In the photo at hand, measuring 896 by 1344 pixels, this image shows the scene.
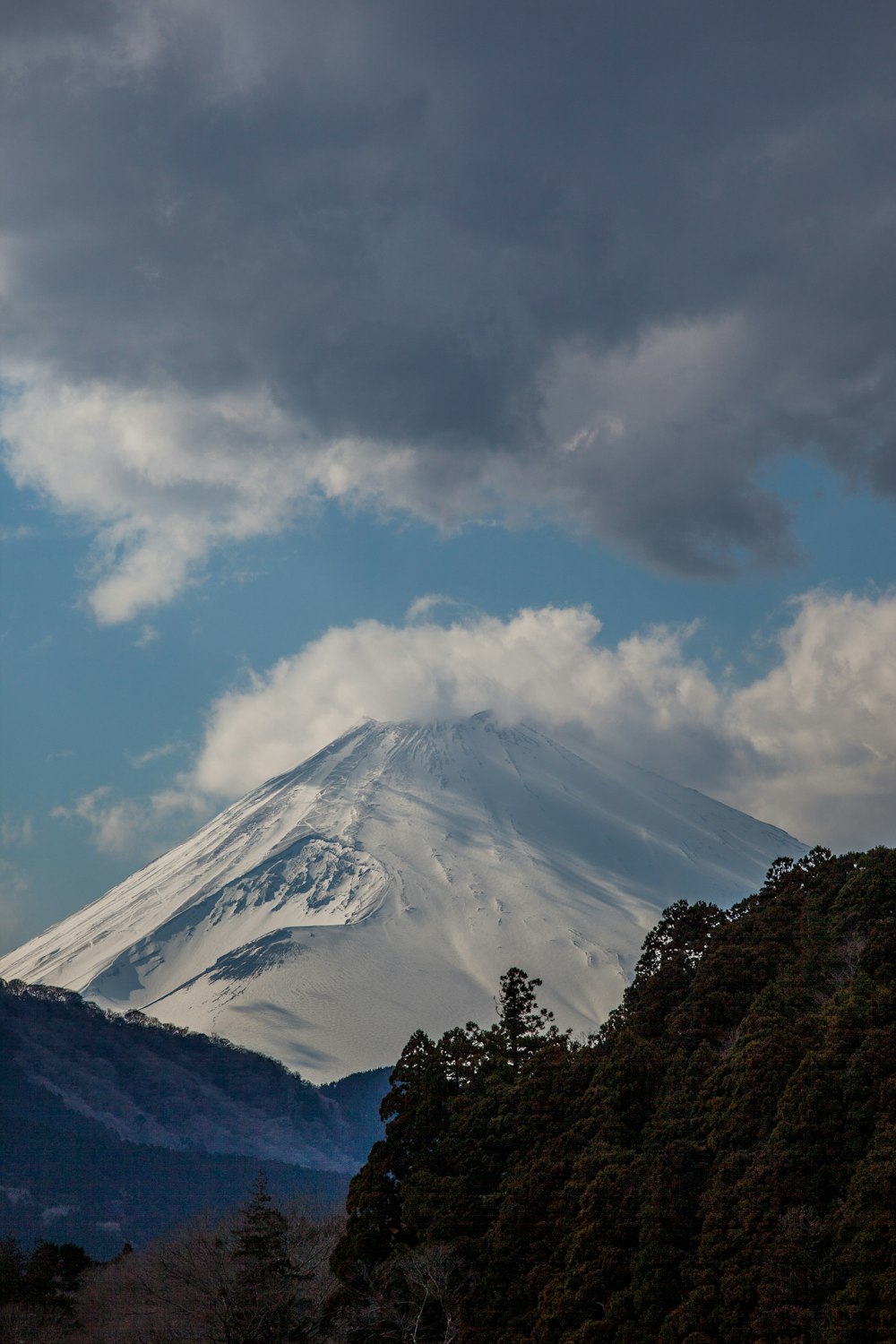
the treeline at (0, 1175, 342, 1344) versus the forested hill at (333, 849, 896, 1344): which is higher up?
the forested hill at (333, 849, 896, 1344)

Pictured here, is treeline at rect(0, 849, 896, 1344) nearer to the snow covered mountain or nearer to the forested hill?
the forested hill

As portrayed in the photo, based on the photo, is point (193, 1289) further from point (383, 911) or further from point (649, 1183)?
point (383, 911)

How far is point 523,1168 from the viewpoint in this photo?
2580cm

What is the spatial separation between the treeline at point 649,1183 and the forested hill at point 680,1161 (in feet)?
0.16

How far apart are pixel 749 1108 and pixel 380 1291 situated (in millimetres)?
9084

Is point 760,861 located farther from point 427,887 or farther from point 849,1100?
point 849,1100

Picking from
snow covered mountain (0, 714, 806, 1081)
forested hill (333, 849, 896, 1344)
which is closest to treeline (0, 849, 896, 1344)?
forested hill (333, 849, 896, 1344)

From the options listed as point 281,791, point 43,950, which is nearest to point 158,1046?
point 43,950

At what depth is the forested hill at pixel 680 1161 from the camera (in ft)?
62.7

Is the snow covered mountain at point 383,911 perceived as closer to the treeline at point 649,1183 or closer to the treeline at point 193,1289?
the treeline at point 193,1289

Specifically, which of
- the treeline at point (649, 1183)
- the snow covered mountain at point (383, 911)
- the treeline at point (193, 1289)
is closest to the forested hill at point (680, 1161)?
the treeline at point (649, 1183)

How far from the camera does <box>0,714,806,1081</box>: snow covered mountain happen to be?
147m

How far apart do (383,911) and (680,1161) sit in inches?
5676

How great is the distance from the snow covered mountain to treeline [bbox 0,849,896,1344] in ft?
367
